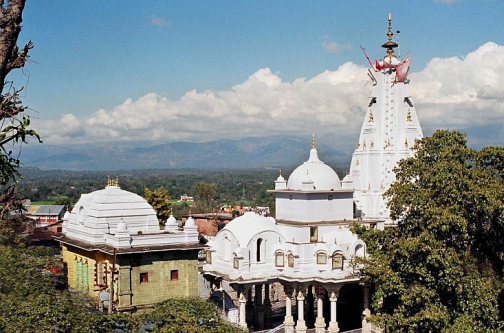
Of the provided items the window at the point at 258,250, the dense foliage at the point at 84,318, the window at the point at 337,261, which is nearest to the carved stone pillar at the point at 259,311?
the window at the point at 258,250

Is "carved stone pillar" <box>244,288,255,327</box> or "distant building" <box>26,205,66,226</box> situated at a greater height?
"distant building" <box>26,205,66,226</box>

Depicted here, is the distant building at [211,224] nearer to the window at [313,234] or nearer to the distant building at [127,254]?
the distant building at [127,254]

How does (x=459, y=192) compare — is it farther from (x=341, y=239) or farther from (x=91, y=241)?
(x=91, y=241)

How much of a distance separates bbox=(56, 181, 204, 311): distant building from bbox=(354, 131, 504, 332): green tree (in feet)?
25.5

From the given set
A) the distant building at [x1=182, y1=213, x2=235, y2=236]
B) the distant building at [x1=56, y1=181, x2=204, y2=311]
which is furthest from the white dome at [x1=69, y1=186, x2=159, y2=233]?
the distant building at [x1=182, y1=213, x2=235, y2=236]

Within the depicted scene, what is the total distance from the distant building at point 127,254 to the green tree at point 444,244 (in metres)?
7.77

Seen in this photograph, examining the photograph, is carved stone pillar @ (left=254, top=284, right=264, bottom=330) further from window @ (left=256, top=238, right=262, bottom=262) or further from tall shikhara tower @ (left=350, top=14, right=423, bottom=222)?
tall shikhara tower @ (left=350, top=14, right=423, bottom=222)

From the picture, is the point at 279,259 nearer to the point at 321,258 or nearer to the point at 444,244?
the point at 321,258

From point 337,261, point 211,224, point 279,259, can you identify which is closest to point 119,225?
point 279,259

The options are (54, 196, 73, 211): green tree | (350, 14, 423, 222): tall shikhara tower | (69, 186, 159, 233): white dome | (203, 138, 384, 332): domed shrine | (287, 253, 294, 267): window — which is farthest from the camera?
(54, 196, 73, 211): green tree

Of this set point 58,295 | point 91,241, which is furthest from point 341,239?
point 58,295

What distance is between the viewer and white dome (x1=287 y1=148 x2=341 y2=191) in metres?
28.8

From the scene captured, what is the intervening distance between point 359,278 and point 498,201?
7.41 m

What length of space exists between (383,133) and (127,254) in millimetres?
15788
